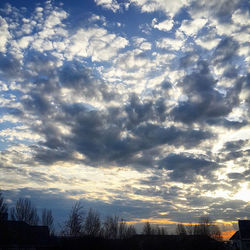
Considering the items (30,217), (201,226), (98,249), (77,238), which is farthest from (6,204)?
(201,226)

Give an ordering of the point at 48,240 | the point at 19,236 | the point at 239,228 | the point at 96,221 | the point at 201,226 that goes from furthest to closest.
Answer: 1. the point at 201,226
2. the point at 239,228
3. the point at 96,221
4. the point at 48,240
5. the point at 19,236

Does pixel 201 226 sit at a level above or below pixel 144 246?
above

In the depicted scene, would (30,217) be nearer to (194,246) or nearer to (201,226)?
(194,246)

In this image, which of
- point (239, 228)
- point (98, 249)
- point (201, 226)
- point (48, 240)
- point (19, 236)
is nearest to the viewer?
point (98, 249)

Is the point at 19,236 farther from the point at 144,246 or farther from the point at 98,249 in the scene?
the point at 144,246

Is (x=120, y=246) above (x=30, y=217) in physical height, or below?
below

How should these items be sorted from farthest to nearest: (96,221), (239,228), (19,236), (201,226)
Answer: (201,226)
(239,228)
(96,221)
(19,236)

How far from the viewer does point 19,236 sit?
5141cm

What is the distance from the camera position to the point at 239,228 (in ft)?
241

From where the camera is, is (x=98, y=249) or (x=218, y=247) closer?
(x=98, y=249)

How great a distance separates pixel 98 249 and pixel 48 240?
23742 mm

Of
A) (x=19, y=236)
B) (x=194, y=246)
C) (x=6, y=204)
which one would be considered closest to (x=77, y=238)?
(x=6, y=204)

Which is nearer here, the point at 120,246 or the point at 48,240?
the point at 120,246

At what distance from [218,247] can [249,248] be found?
1772cm
